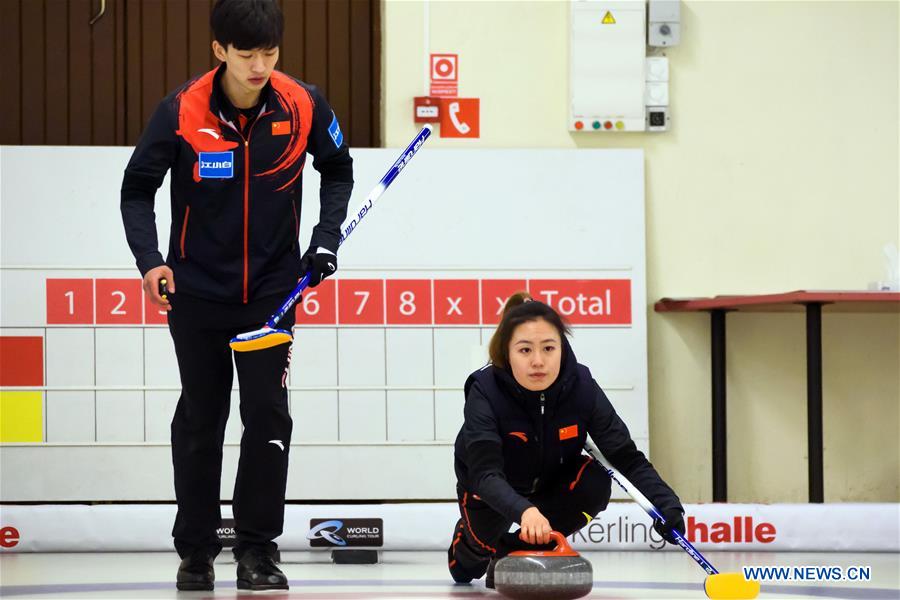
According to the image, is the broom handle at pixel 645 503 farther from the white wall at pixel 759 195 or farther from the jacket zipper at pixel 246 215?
the white wall at pixel 759 195

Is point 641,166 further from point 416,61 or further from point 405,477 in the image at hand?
point 405,477

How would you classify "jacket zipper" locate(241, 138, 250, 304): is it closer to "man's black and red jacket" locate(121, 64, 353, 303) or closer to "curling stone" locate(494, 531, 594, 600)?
"man's black and red jacket" locate(121, 64, 353, 303)

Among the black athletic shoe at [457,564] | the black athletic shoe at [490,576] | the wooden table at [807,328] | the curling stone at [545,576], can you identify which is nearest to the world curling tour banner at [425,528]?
the wooden table at [807,328]

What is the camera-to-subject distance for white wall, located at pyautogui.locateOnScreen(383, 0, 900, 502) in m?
4.93

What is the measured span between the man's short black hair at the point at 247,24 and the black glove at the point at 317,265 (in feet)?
1.48

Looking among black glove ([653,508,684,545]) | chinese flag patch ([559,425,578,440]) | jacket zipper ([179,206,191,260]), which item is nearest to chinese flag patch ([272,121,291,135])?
jacket zipper ([179,206,191,260])

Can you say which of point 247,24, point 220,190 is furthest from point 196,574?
point 247,24

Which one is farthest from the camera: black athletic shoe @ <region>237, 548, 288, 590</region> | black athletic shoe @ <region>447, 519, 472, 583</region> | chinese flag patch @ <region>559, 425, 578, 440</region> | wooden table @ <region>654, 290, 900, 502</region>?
wooden table @ <region>654, 290, 900, 502</region>

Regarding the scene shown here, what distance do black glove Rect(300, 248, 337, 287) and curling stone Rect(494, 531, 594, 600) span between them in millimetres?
748

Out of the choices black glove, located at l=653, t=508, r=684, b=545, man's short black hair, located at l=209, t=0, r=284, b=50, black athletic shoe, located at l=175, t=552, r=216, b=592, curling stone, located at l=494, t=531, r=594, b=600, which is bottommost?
black athletic shoe, located at l=175, t=552, r=216, b=592

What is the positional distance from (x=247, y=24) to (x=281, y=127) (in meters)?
0.27

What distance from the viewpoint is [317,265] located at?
2656 millimetres

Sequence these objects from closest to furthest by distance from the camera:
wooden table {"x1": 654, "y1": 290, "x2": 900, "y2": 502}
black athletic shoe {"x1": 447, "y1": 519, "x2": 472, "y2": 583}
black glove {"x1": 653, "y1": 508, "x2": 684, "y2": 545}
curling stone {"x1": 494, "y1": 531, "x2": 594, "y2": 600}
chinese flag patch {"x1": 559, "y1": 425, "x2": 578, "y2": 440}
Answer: curling stone {"x1": 494, "y1": 531, "x2": 594, "y2": 600} < black glove {"x1": 653, "y1": 508, "x2": 684, "y2": 545} < chinese flag patch {"x1": 559, "y1": 425, "x2": 578, "y2": 440} < black athletic shoe {"x1": 447, "y1": 519, "x2": 472, "y2": 583} < wooden table {"x1": 654, "y1": 290, "x2": 900, "y2": 502}

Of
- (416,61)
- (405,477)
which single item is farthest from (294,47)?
(405,477)
